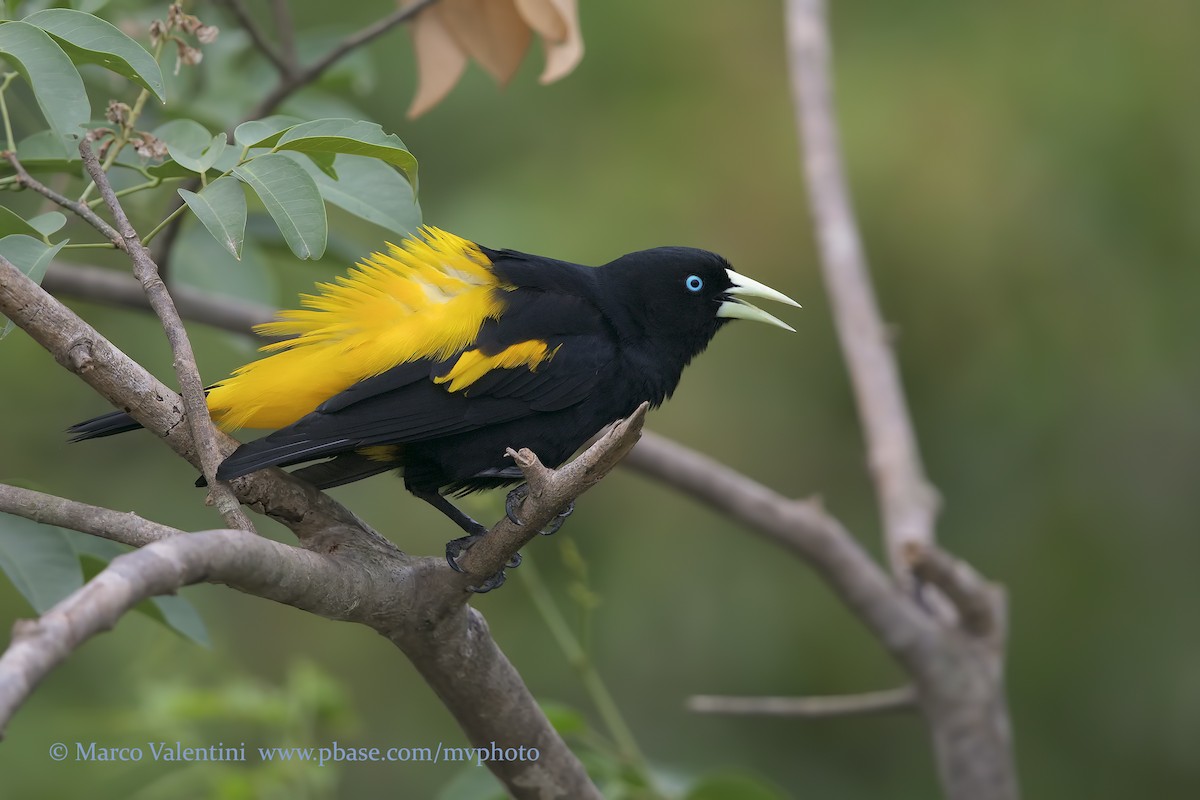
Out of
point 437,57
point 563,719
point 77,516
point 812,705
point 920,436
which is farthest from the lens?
point 920,436

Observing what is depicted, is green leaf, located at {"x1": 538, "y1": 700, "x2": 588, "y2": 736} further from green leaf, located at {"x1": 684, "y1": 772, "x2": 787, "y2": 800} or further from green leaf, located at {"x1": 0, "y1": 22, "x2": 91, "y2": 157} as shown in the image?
green leaf, located at {"x1": 0, "y1": 22, "x2": 91, "y2": 157}

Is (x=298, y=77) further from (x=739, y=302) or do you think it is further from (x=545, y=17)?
(x=739, y=302)

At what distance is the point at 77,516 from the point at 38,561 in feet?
0.83

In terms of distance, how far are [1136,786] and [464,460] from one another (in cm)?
366

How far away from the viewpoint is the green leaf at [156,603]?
2.17 metres

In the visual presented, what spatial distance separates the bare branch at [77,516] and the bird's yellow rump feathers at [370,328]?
0.47 meters

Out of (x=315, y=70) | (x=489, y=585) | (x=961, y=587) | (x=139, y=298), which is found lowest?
(x=961, y=587)

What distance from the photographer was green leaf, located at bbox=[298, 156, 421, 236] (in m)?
2.12

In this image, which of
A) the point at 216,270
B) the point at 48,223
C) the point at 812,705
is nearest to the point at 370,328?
the point at 48,223

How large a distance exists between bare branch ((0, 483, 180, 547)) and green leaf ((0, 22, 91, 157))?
0.51 m

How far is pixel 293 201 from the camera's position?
1799 millimetres

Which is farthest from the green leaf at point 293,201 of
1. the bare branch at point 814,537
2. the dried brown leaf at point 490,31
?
the bare branch at point 814,537

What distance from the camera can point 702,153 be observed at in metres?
5.71

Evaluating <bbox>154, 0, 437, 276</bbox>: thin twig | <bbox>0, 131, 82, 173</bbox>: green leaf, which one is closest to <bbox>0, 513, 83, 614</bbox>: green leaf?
<bbox>0, 131, 82, 173</bbox>: green leaf
